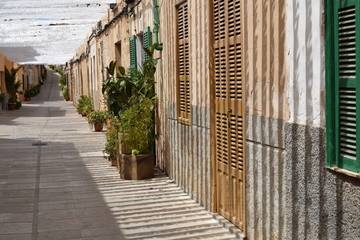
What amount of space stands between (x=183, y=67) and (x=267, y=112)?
11.2ft

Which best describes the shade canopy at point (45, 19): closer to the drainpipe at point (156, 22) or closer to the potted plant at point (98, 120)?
the potted plant at point (98, 120)

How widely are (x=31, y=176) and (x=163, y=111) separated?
2509mm

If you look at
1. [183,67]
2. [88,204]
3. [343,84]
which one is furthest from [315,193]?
[183,67]

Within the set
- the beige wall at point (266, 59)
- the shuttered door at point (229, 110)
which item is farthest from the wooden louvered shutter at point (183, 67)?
the beige wall at point (266, 59)

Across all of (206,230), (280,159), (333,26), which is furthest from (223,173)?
(333,26)

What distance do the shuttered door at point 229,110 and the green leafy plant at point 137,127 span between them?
2884 millimetres

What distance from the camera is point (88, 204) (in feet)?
24.6

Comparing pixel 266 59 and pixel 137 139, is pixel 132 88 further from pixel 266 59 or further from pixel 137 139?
pixel 266 59

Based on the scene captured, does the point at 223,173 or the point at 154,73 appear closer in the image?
the point at 223,173

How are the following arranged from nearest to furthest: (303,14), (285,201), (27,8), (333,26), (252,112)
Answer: (333,26) < (303,14) < (285,201) < (252,112) < (27,8)

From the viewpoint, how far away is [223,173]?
6.38 meters

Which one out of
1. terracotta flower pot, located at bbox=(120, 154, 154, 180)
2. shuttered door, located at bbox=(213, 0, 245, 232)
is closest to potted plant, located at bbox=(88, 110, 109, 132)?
terracotta flower pot, located at bbox=(120, 154, 154, 180)

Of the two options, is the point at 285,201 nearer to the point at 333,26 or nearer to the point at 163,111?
the point at 333,26

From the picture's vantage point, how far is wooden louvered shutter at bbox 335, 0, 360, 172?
345 centimetres
